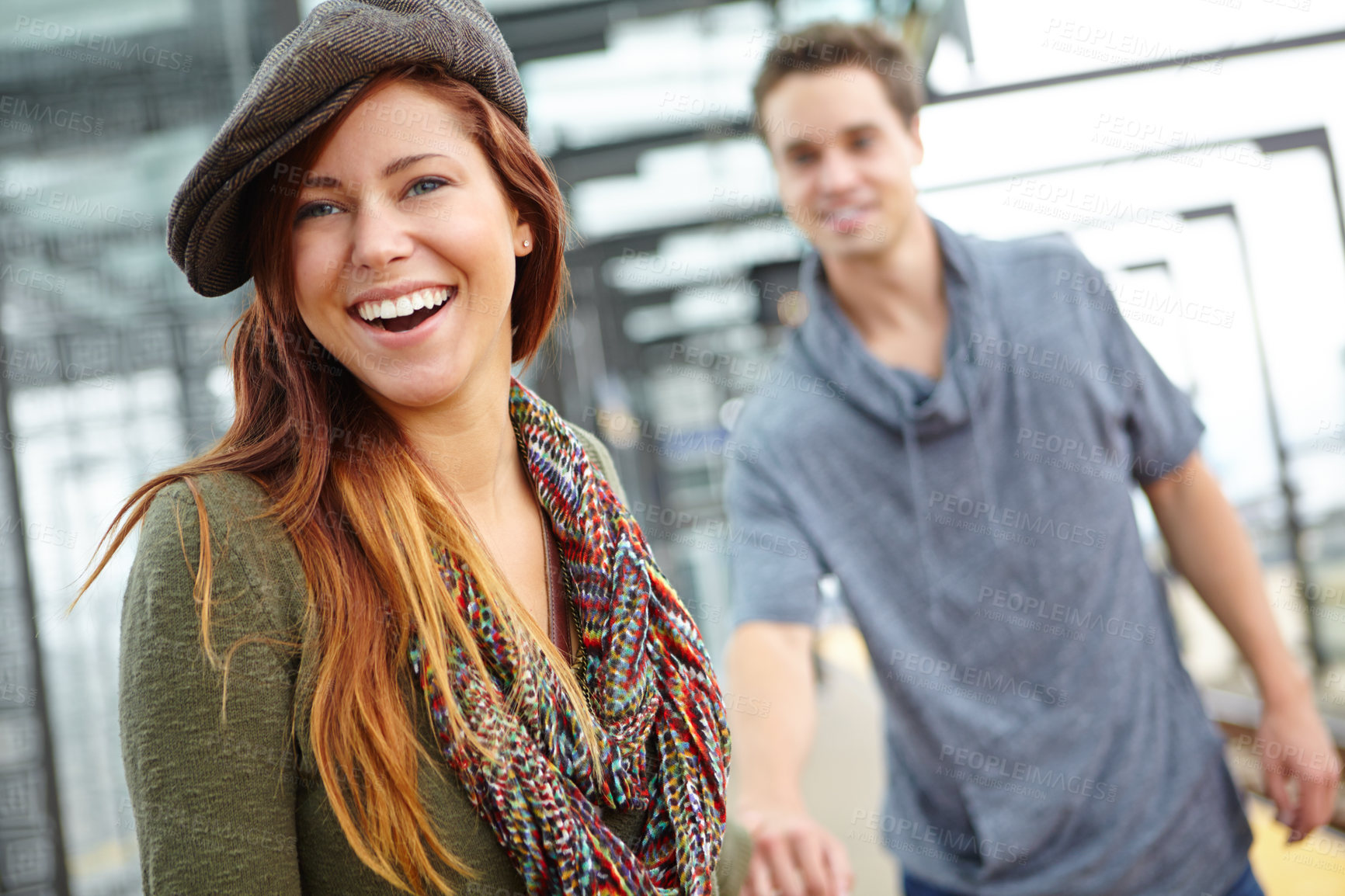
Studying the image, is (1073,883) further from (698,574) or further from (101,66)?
(698,574)

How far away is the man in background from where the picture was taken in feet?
5.21

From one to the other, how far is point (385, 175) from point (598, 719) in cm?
64

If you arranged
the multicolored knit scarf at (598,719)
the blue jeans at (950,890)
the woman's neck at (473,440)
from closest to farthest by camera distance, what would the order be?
the multicolored knit scarf at (598,719)
the woman's neck at (473,440)
the blue jeans at (950,890)

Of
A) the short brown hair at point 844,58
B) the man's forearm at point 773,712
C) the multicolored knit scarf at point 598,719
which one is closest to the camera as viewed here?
the multicolored knit scarf at point 598,719

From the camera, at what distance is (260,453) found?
103cm

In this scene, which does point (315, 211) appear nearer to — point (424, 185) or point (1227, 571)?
point (424, 185)

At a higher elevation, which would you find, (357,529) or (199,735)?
(357,529)

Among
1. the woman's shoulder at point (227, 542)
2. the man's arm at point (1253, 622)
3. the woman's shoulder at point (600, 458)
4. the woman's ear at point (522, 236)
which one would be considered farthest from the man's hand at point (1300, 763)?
the woman's shoulder at point (227, 542)

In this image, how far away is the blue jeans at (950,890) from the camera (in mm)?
1587

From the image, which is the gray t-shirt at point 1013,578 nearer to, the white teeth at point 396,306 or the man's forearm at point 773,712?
Answer: the man's forearm at point 773,712

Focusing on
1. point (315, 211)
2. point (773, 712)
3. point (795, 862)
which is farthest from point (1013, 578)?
point (315, 211)

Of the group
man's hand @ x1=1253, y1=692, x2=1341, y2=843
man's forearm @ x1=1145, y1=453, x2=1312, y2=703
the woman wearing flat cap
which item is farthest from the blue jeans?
the woman wearing flat cap

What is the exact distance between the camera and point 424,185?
40.8 inches

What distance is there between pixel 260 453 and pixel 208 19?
2.00 m
